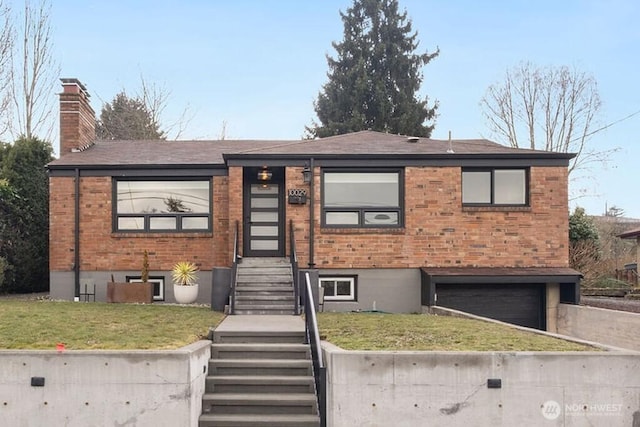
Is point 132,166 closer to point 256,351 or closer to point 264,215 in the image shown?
point 264,215

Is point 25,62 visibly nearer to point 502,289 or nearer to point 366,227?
point 366,227

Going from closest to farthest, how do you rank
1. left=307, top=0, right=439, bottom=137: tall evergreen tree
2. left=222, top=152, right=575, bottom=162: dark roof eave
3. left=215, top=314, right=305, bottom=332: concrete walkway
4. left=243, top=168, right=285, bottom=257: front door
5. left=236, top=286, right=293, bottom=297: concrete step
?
left=215, top=314, right=305, bottom=332: concrete walkway → left=236, top=286, right=293, bottom=297: concrete step → left=222, top=152, right=575, bottom=162: dark roof eave → left=243, top=168, right=285, bottom=257: front door → left=307, top=0, right=439, bottom=137: tall evergreen tree

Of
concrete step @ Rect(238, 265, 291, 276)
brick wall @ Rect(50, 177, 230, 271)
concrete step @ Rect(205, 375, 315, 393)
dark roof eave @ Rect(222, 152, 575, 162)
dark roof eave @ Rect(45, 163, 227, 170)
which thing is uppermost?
dark roof eave @ Rect(222, 152, 575, 162)

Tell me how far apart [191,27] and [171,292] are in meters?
13.8

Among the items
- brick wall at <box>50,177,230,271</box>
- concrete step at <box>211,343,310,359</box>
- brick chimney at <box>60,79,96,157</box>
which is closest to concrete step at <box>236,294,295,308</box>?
brick wall at <box>50,177,230,271</box>

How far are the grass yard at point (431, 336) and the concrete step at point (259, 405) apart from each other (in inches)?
34.8

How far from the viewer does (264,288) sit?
11.7 metres

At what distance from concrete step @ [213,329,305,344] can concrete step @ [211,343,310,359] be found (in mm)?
292

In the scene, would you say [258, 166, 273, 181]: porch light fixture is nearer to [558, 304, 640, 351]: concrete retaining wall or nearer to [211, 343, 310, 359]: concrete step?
[211, 343, 310, 359]: concrete step

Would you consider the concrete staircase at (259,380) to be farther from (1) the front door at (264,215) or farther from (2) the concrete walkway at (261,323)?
(1) the front door at (264,215)

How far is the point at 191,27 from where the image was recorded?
76.3ft

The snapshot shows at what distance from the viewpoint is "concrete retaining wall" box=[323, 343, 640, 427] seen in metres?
6.47

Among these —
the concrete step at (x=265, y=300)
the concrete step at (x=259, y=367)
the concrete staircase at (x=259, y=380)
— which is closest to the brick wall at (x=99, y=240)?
the concrete step at (x=265, y=300)
